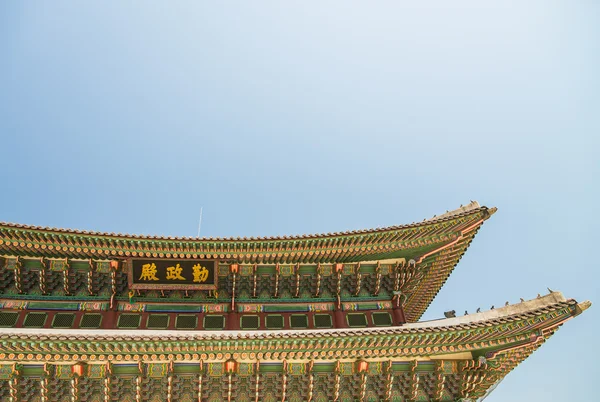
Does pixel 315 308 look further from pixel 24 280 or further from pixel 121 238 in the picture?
pixel 24 280

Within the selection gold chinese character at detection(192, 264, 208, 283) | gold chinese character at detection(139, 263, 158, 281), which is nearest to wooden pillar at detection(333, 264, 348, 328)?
gold chinese character at detection(192, 264, 208, 283)

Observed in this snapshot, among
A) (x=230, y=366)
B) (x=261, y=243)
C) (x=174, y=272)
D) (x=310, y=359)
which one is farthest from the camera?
(x=174, y=272)

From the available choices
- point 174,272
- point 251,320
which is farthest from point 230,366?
point 174,272

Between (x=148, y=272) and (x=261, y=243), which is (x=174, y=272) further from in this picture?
(x=261, y=243)

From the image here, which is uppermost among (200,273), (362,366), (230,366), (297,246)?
(297,246)

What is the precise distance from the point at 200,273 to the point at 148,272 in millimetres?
1791

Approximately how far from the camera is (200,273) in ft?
51.4

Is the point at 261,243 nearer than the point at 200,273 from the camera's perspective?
Yes

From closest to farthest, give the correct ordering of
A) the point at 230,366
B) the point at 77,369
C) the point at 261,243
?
1. the point at 77,369
2. the point at 230,366
3. the point at 261,243

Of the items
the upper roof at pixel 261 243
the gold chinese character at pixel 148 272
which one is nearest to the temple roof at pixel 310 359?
the gold chinese character at pixel 148 272

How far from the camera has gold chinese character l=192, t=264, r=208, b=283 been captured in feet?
51.3

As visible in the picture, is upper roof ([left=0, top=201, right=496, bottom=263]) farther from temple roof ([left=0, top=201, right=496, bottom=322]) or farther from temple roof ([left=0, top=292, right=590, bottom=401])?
temple roof ([left=0, top=292, right=590, bottom=401])

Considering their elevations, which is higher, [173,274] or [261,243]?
[261,243]

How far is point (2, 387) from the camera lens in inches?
455
